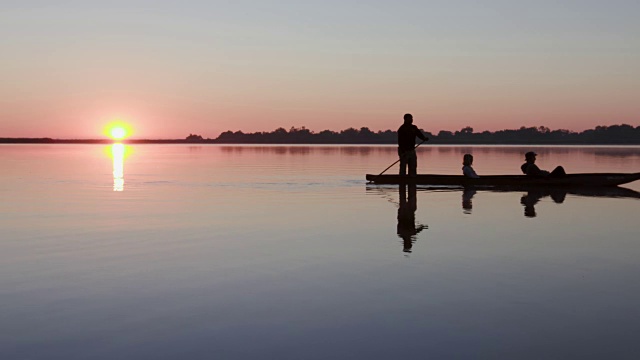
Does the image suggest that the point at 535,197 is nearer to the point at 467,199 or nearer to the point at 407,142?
the point at 467,199

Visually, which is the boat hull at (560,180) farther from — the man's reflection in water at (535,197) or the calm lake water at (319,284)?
the calm lake water at (319,284)

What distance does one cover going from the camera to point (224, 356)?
5.73 metres

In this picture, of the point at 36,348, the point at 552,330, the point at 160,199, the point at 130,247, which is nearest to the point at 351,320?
the point at 552,330

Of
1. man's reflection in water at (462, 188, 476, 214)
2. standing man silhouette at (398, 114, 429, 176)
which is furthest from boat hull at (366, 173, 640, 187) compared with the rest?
standing man silhouette at (398, 114, 429, 176)

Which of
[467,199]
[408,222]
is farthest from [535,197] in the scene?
[408,222]

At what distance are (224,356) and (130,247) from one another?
240 inches

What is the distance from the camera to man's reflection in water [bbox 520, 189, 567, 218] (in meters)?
17.2

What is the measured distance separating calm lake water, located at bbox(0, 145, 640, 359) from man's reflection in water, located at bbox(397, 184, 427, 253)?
0.11 m

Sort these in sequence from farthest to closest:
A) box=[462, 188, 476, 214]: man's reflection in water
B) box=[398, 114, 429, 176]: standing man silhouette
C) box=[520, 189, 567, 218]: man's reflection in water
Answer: box=[398, 114, 429, 176]: standing man silhouette < box=[462, 188, 476, 214]: man's reflection in water < box=[520, 189, 567, 218]: man's reflection in water

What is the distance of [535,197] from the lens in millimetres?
21703

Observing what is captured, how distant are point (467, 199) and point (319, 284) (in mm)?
13015

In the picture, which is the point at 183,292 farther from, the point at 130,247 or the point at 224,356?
the point at 130,247

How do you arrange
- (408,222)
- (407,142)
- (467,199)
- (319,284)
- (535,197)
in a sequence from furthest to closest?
(407,142) < (535,197) < (467,199) < (408,222) < (319,284)

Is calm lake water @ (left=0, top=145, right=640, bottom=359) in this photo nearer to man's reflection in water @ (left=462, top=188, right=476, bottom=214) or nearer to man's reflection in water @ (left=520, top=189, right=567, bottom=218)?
man's reflection in water @ (left=520, top=189, right=567, bottom=218)
